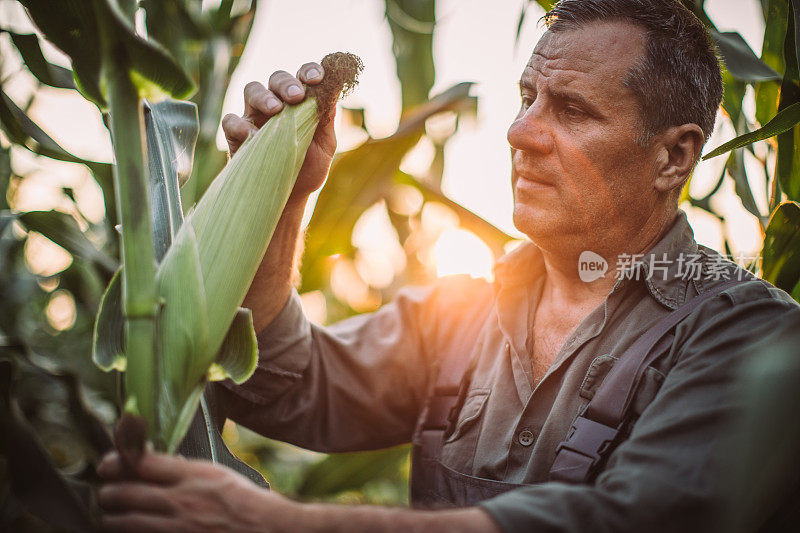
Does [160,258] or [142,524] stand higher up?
[160,258]

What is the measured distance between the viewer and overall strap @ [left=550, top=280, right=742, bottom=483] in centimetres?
84

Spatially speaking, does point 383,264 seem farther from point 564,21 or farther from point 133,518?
point 133,518

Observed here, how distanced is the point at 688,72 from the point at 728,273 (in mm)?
432

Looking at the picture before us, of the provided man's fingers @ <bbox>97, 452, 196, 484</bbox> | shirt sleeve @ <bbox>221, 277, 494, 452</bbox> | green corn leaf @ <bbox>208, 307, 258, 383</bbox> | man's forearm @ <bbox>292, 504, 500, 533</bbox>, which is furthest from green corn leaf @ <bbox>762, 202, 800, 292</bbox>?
man's fingers @ <bbox>97, 452, 196, 484</bbox>

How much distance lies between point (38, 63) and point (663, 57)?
1.09 m

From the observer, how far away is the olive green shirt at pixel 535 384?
2.03 ft

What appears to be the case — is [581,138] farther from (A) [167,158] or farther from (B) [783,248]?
(A) [167,158]

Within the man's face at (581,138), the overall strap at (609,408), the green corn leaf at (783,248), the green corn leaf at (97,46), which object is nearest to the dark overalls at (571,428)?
the overall strap at (609,408)

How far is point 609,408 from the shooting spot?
87 cm

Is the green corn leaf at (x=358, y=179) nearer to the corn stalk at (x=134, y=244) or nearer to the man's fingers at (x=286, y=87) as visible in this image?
the man's fingers at (x=286, y=87)

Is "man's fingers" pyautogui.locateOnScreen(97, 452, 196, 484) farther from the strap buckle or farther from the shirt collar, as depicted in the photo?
the shirt collar

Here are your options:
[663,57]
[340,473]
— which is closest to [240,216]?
[663,57]

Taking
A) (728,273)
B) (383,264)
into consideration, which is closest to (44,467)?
(728,273)

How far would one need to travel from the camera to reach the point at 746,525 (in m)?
0.67
